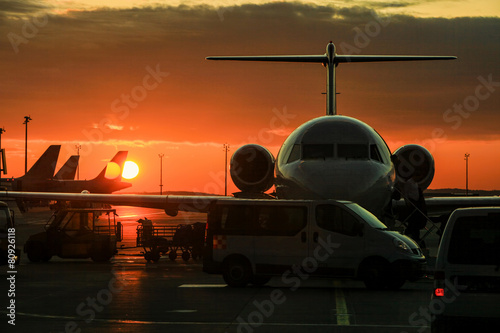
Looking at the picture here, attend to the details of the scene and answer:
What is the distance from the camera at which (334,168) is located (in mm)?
20094

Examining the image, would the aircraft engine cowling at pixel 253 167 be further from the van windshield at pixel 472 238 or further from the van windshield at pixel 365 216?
the van windshield at pixel 472 238

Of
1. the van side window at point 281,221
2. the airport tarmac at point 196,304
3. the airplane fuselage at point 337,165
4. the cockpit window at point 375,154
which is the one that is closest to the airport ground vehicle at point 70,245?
the airport tarmac at point 196,304

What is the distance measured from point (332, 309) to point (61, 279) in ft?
26.5

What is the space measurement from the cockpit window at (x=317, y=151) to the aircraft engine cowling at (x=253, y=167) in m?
6.06

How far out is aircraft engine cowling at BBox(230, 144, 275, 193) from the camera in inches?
1083

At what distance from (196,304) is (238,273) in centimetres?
337

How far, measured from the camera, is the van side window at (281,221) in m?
18.3

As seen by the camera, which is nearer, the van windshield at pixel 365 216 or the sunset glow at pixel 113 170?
the van windshield at pixel 365 216

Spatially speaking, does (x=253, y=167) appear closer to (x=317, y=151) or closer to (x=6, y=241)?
(x=317, y=151)

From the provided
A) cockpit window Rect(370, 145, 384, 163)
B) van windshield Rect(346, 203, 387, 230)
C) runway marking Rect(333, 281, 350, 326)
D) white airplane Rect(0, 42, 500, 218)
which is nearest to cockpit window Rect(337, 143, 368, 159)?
white airplane Rect(0, 42, 500, 218)

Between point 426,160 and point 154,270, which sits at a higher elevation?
point 426,160

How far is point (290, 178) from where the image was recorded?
21.2 metres

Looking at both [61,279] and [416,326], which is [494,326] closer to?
[416,326]

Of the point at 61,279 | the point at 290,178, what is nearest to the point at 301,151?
the point at 290,178
